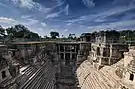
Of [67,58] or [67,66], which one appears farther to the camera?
[67,58]

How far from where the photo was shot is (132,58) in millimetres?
10820

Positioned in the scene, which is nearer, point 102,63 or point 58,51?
point 102,63

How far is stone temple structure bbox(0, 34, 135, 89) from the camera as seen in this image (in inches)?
372

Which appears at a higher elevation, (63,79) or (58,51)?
(58,51)

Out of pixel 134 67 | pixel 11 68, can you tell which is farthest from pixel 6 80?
pixel 134 67

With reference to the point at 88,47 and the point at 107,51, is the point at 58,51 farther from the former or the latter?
the point at 107,51

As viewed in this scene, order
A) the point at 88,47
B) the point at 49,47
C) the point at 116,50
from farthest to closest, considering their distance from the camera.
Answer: the point at 49,47 < the point at 88,47 < the point at 116,50

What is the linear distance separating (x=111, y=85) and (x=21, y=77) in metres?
9.33

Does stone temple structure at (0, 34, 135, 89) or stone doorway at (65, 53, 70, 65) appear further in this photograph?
stone doorway at (65, 53, 70, 65)

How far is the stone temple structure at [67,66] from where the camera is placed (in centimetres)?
945

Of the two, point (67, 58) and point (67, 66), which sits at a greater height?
point (67, 58)

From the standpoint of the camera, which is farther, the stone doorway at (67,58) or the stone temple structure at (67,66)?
the stone doorway at (67,58)

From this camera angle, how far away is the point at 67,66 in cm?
2767

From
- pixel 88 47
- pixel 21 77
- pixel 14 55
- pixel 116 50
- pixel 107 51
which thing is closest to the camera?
pixel 21 77
